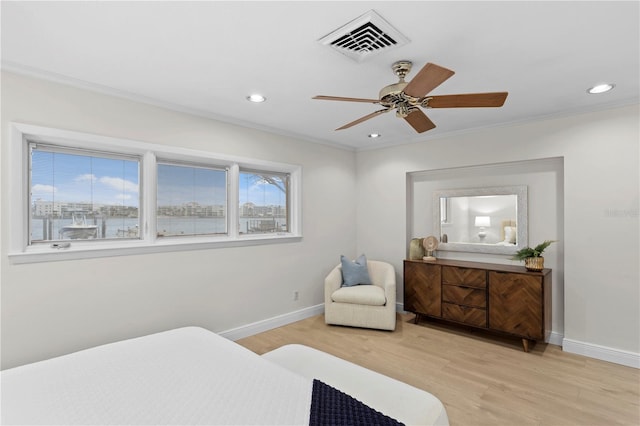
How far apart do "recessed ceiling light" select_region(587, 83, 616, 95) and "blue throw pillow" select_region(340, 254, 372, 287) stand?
9.71 ft

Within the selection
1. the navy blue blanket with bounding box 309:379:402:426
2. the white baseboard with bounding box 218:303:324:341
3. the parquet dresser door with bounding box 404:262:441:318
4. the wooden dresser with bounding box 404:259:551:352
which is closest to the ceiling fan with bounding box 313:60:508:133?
the navy blue blanket with bounding box 309:379:402:426

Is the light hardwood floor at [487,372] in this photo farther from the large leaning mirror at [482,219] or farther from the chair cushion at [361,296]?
the large leaning mirror at [482,219]

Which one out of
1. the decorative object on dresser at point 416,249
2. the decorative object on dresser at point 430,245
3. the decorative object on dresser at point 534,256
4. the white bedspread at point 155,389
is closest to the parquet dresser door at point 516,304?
the decorative object on dresser at point 534,256

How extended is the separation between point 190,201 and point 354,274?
2.21 meters

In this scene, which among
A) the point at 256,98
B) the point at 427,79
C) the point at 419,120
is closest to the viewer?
the point at 427,79

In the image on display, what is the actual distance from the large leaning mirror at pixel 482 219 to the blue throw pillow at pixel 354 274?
42.1 inches

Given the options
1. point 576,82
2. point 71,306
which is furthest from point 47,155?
point 576,82

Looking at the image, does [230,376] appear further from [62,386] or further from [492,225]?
[492,225]

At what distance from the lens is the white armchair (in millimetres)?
3924

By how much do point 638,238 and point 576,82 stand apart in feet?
5.22

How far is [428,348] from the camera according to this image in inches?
136

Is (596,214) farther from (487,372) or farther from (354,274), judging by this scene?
(354,274)

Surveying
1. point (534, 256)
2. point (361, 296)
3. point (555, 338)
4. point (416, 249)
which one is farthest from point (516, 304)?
point (361, 296)

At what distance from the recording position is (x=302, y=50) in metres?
2.17
